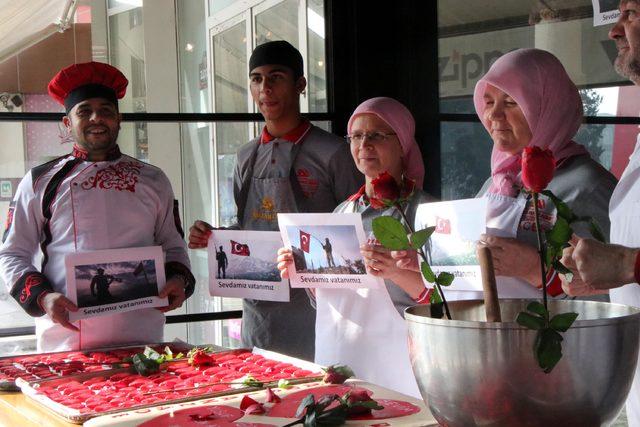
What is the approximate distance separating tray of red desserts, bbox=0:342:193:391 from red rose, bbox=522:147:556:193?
1518 millimetres

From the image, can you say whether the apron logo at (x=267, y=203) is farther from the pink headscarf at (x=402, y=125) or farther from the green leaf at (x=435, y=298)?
the green leaf at (x=435, y=298)

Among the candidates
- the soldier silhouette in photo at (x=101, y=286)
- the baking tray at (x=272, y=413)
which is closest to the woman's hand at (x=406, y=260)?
the baking tray at (x=272, y=413)

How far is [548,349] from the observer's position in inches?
39.9

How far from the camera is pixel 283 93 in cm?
312

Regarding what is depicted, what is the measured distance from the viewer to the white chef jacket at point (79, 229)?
2.73 meters

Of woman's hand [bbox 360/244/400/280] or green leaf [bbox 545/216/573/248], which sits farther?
woman's hand [bbox 360/244/400/280]

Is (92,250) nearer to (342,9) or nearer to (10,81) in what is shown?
(10,81)

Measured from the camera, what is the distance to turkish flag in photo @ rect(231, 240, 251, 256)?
2779mm

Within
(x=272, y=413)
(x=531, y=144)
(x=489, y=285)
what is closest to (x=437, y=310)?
(x=489, y=285)

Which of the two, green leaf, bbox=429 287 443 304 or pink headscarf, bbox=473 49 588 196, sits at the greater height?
pink headscarf, bbox=473 49 588 196

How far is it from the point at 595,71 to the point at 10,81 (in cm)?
242

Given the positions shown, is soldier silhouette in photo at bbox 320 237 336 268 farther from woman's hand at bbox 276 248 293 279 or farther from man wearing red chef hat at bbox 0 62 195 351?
man wearing red chef hat at bbox 0 62 195 351

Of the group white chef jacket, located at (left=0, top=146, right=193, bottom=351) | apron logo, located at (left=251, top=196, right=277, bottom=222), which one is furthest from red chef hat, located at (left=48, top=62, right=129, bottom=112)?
apron logo, located at (left=251, top=196, right=277, bottom=222)

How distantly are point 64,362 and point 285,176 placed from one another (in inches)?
40.9
